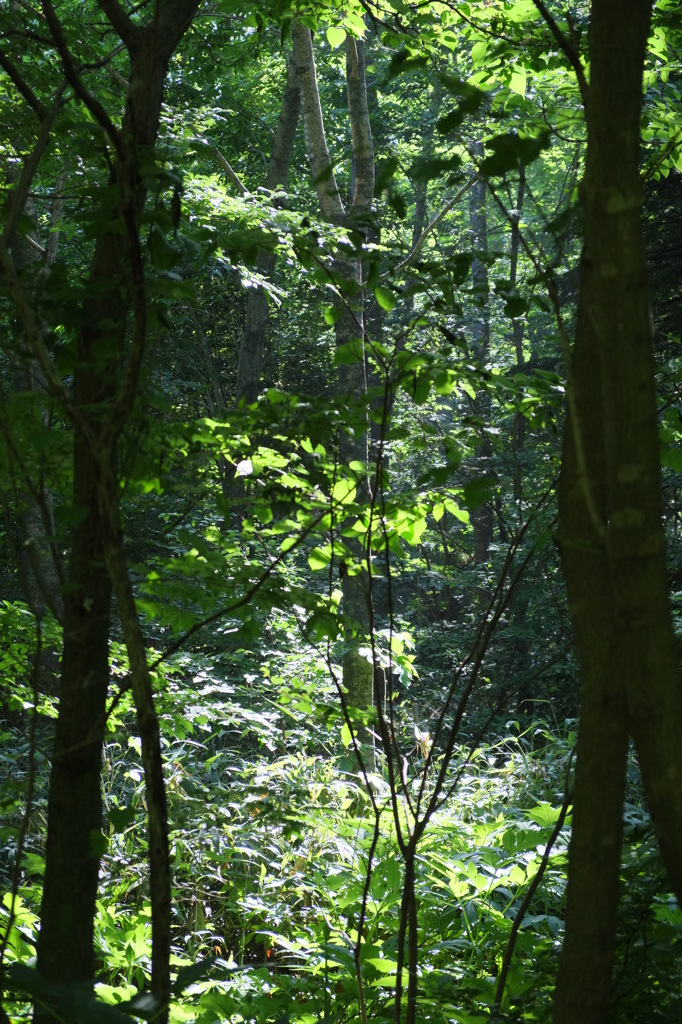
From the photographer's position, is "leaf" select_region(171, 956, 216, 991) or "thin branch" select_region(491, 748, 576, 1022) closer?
"leaf" select_region(171, 956, 216, 991)

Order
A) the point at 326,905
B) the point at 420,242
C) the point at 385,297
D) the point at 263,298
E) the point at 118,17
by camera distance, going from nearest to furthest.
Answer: the point at 118,17, the point at 385,297, the point at 326,905, the point at 420,242, the point at 263,298

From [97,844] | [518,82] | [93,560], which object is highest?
[518,82]

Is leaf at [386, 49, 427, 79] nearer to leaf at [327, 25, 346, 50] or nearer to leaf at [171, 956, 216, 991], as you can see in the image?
leaf at [171, 956, 216, 991]

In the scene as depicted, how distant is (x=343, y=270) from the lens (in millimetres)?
6457

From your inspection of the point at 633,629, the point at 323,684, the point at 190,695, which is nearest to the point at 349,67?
the point at 323,684

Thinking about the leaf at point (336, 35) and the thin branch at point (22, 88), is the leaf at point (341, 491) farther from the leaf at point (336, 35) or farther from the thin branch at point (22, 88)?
the leaf at point (336, 35)

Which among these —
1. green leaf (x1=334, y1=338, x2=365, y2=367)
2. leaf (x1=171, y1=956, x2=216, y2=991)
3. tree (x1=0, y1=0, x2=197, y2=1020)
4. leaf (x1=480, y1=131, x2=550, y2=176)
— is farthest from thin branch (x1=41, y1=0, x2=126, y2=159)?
leaf (x1=171, y1=956, x2=216, y2=991)

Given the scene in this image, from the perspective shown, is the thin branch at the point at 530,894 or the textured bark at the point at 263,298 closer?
the thin branch at the point at 530,894

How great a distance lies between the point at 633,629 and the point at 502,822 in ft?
8.24

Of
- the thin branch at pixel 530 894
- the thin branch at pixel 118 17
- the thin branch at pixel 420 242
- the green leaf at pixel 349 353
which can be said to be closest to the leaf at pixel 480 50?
the thin branch at pixel 420 242

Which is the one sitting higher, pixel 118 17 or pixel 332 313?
pixel 118 17

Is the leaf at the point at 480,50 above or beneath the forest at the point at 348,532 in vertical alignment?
above

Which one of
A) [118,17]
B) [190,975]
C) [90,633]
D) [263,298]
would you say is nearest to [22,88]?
[118,17]

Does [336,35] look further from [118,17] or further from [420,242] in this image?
[118,17]
